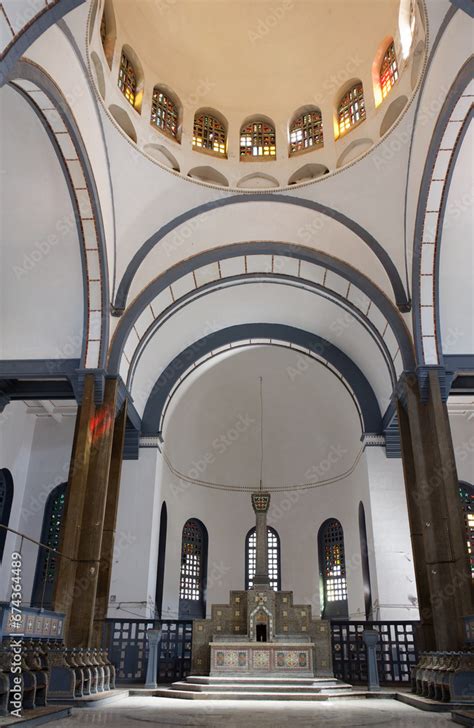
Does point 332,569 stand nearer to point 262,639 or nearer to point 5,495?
point 262,639

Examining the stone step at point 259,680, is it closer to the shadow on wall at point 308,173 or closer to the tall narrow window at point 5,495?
the tall narrow window at point 5,495

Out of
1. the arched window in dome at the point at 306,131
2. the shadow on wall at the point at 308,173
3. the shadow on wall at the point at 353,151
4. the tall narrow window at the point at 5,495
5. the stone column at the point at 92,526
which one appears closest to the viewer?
the stone column at the point at 92,526

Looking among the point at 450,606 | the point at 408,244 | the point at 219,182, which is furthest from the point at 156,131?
the point at 450,606

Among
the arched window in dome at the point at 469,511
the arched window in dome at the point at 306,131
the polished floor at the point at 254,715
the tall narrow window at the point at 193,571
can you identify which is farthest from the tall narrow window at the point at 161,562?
the arched window in dome at the point at 306,131

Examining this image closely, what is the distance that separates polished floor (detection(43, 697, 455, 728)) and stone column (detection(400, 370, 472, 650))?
2011 millimetres

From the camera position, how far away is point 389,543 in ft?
55.7

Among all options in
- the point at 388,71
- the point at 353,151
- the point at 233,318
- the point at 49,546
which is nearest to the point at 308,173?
the point at 353,151

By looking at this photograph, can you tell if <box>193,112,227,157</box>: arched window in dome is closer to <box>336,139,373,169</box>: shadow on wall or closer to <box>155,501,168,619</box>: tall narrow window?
<box>336,139,373,169</box>: shadow on wall

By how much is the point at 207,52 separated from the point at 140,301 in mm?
6957

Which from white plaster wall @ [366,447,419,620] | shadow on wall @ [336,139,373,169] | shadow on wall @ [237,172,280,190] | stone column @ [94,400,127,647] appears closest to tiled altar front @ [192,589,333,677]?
white plaster wall @ [366,447,419,620]

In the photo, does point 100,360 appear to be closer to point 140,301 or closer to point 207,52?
point 140,301

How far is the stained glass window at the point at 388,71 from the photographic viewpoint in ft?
47.1

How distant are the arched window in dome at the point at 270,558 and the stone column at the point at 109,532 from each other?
803cm

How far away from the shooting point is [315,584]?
809 inches
